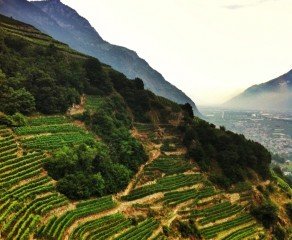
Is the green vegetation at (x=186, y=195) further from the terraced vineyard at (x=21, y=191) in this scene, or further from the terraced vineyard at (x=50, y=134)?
the terraced vineyard at (x=21, y=191)

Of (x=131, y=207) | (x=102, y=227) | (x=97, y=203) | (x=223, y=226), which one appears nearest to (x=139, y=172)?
(x=131, y=207)

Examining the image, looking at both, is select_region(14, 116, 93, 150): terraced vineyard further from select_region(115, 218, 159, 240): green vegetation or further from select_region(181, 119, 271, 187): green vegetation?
select_region(181, 119, 271, 187): green vegetation

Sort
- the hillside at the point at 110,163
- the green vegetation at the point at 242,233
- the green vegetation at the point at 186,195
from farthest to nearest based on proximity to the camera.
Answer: the green vegetation at the point at 186,195 → the green vegetation at the point at 242,233 → the hillside at the point at 110,163

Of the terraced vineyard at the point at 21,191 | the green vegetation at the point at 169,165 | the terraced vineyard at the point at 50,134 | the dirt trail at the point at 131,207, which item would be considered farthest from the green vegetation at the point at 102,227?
the green vegetation at the point at 169,165

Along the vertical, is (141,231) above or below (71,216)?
below

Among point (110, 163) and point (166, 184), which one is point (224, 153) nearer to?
point (166, 184)

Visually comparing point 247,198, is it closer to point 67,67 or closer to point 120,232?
point 120,232
